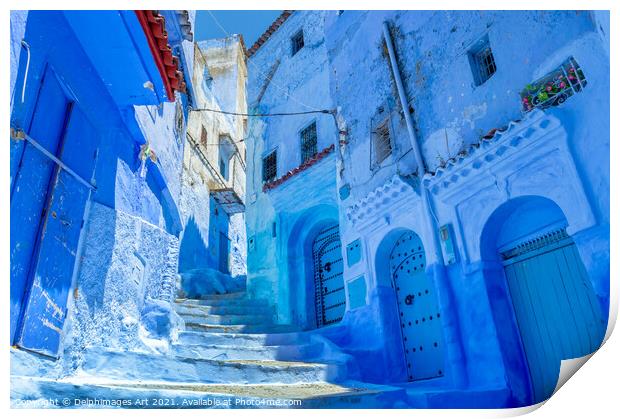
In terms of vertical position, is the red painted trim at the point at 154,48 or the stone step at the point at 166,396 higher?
the red painted trim at the point at 154,48

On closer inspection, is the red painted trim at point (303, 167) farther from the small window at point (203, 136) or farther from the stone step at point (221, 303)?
the small window at point (203, 136)

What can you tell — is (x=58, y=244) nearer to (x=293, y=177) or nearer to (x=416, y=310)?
(x=416, y=310)

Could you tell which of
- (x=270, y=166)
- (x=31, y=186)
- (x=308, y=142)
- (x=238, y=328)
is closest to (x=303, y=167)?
(x=308, y=142)

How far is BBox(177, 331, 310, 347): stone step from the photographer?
689 centimetres

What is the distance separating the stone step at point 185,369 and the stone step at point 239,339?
1.31 m

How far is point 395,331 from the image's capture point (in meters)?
7.68

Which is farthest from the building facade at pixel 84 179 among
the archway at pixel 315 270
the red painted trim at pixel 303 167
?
the red painted trim at pixel 303 167

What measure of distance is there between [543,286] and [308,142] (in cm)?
708

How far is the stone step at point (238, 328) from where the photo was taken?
7582 millimetres

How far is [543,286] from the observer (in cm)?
584

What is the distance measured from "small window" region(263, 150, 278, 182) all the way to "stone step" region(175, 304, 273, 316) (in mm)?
3733

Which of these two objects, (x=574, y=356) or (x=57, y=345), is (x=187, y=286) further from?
(x=574, y=356)

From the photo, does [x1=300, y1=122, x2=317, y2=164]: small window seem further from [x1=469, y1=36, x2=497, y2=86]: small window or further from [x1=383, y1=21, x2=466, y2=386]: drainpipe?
[x1=469, y1=36, x2=497, y2=86]: small window
